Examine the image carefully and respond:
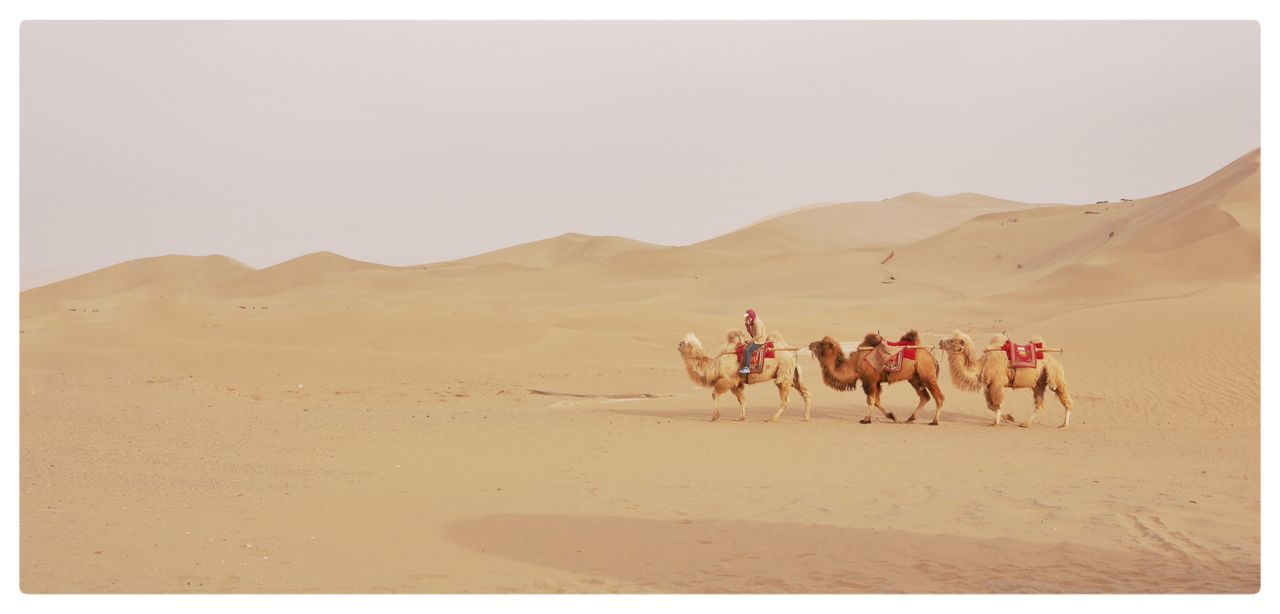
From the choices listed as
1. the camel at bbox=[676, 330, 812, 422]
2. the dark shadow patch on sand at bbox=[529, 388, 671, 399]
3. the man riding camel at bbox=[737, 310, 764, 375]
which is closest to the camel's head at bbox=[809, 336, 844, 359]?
the camel at bbox=[676, 330, 812, 422]

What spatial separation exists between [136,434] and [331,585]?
6.97 m

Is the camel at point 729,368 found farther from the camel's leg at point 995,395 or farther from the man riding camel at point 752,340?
the camel's leg at point 995,395

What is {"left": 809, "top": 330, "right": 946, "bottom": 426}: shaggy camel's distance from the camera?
14.6 meters

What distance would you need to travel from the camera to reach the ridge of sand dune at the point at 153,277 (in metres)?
75.4

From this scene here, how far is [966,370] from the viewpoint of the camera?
14273mm

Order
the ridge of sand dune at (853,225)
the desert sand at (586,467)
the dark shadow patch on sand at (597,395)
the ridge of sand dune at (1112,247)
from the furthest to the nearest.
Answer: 1. the ridge of sand dune at (853,225)
2. the ridge of sand dune at (1112,247)
3. the dark shadow patch on sand at (597,395)
4. the desert sand at (586,467)

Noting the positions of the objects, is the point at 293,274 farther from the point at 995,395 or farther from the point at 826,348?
the point at 995,395

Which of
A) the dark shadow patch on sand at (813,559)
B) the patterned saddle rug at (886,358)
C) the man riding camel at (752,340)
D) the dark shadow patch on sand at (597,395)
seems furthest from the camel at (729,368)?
the dark shadow patch on sand at (813,559)

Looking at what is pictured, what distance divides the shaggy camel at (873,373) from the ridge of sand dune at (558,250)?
263ft

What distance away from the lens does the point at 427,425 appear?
14016mm

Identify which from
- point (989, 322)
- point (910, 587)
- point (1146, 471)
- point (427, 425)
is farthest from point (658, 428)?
point (989, 322)

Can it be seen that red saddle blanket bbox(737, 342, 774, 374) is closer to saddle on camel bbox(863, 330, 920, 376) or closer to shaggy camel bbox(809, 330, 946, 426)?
shaggy camel bbox(809, 330, 946, 426)

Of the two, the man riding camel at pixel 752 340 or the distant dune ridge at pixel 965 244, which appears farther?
the distant dune ridge at pixel 965 244

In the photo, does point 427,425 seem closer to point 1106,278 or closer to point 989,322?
point 989,322
